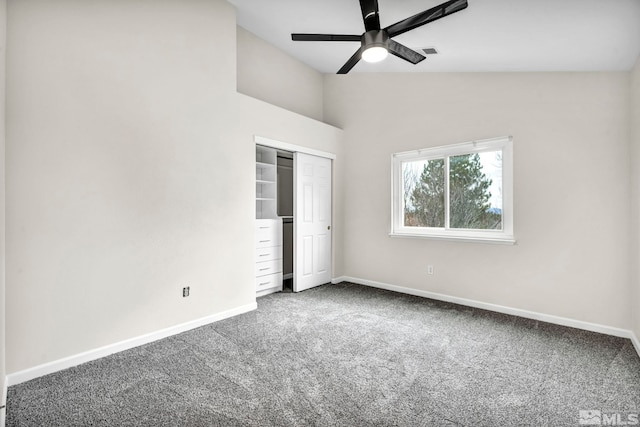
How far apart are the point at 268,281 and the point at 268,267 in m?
0.19

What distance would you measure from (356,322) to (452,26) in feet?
9.63

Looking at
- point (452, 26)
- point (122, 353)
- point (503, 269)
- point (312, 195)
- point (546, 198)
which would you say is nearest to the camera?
point (122, 353)

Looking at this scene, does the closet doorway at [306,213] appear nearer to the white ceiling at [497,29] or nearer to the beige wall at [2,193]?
the white ceiling at [497,29]

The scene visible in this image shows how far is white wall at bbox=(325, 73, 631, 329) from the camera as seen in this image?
10.1ft

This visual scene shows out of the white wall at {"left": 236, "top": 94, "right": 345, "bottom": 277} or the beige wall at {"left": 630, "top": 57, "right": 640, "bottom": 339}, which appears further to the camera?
the white wall at {"left": 236, "top": 94, "right": 345, "bottom": 277}

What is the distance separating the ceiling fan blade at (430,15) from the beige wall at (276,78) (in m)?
2.29

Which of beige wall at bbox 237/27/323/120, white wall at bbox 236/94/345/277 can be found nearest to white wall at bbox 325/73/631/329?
white wall at bbox 236/94/345/277

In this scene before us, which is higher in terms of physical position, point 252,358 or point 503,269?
point 503,269

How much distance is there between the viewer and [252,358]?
2.61 metres

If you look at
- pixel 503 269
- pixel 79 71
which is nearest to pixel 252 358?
pixel 79 71

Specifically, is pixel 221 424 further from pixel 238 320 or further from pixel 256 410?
pixel 238 320

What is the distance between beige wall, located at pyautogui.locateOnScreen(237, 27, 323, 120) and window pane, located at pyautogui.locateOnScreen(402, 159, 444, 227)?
5.99 feet

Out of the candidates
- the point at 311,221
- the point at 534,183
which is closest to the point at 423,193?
the point at 534,183

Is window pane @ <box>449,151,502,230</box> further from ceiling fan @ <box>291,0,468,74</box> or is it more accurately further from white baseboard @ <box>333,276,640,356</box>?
ceiling fan @ <box>291,0,468,74</box>
